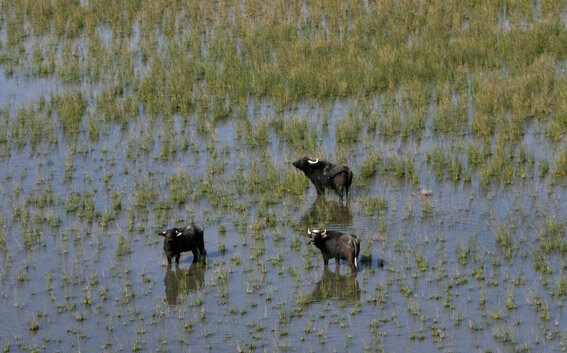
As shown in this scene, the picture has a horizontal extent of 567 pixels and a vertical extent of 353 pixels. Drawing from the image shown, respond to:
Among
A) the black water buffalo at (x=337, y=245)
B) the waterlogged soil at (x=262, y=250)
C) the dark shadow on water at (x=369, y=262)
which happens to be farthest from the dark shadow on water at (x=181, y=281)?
the dark shadow on water at (x=369, y=262)

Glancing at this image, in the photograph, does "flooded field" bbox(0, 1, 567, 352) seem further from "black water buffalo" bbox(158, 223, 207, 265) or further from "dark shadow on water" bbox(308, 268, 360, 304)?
"black water buffalo" bbox(158, 223, 207, 265)

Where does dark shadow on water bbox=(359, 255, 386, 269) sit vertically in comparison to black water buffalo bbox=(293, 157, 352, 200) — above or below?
below

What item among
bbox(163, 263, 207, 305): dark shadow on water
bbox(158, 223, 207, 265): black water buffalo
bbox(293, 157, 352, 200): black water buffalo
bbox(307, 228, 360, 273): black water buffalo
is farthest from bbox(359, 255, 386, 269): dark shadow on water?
bbox(293, 157, 352, 200): black water buffalo

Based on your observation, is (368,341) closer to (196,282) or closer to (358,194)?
(196,282)

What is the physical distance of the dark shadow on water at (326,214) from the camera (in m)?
18.7

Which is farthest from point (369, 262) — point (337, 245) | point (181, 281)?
point (181, 281)

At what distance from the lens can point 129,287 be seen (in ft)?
54.2

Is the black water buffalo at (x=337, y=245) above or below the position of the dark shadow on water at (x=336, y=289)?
above

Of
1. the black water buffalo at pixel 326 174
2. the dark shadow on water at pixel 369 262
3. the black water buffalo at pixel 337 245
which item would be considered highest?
the black water buffalo at pixel 326 174

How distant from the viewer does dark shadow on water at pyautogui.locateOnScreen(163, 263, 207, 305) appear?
1628 cm

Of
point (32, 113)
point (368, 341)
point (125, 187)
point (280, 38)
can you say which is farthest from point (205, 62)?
point (368, 341)

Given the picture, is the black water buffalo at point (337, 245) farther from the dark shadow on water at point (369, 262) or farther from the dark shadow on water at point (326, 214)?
the dark shadow on water at point (326, 214)

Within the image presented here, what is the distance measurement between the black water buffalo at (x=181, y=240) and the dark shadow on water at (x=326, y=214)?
1.96m

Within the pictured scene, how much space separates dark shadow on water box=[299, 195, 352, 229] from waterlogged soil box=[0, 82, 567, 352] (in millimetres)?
34
